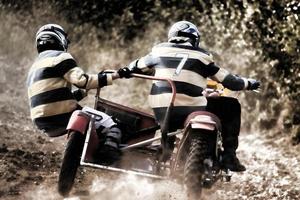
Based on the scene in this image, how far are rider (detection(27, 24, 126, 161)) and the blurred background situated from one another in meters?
2.72

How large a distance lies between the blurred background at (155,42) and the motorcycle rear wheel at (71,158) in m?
3.06

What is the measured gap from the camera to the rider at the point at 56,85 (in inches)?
271

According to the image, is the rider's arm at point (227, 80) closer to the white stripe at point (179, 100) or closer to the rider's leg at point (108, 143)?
the white stripe at point (179, 100)

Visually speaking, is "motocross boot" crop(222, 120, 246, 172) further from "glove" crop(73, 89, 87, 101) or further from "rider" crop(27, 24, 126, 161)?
"glove" crop(73, 89, 87, 101)

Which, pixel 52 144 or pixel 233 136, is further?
pixel 52 144

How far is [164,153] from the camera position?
6.75 meters

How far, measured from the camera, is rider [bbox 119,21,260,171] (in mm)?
6676

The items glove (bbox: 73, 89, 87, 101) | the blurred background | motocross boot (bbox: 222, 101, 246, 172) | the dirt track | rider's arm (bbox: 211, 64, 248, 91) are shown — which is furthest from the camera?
the blurred background

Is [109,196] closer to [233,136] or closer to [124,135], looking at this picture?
[124,135]

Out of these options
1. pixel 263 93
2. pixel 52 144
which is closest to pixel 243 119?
pixel 263 93

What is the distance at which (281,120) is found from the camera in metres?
10.9

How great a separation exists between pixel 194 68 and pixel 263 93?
5.17 meters

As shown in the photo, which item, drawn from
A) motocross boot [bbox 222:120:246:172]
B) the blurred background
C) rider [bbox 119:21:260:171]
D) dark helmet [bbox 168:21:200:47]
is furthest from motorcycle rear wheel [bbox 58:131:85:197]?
the blurred background

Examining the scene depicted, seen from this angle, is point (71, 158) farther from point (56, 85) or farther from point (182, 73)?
point (182, 73)
